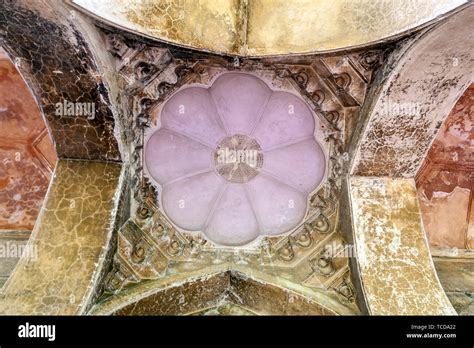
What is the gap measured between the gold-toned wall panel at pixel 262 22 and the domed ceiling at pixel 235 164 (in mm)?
914

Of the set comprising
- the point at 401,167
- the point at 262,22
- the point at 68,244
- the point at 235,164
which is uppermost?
the point at 262,22

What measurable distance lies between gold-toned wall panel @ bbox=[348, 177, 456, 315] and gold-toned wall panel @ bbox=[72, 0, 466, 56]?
153 cm

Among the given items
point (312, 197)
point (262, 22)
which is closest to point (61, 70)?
point (262, 22)

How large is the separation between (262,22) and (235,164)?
172 centimetres

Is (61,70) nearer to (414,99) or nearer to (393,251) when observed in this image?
(414,99)

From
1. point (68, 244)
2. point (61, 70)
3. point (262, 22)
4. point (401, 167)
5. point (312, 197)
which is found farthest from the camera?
point (312, 197)

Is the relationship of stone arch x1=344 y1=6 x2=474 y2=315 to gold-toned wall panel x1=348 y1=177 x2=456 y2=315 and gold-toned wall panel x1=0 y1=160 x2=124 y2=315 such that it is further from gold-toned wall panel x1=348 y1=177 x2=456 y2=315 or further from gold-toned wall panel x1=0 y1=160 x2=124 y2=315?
gold-toned wall panel x1=0 y1=160 x2=124 y2=315

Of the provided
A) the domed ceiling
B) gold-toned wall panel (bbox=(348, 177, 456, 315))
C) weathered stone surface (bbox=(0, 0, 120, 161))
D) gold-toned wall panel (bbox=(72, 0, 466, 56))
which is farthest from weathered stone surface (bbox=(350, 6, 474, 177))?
weathered stone surface (bbox=(0, 0, 120, 161))

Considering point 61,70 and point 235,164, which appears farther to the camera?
point 235,164

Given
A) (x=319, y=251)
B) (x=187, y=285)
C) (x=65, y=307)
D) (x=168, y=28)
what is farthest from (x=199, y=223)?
(x=168, y=28)

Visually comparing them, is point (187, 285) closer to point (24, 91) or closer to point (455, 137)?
point (24, 91)

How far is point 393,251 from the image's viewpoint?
4.30 m

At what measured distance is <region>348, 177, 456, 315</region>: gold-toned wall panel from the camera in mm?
3998

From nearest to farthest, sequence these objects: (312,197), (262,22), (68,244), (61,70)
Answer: (61,70) < (68,244) < (262,22) < (312,197)
